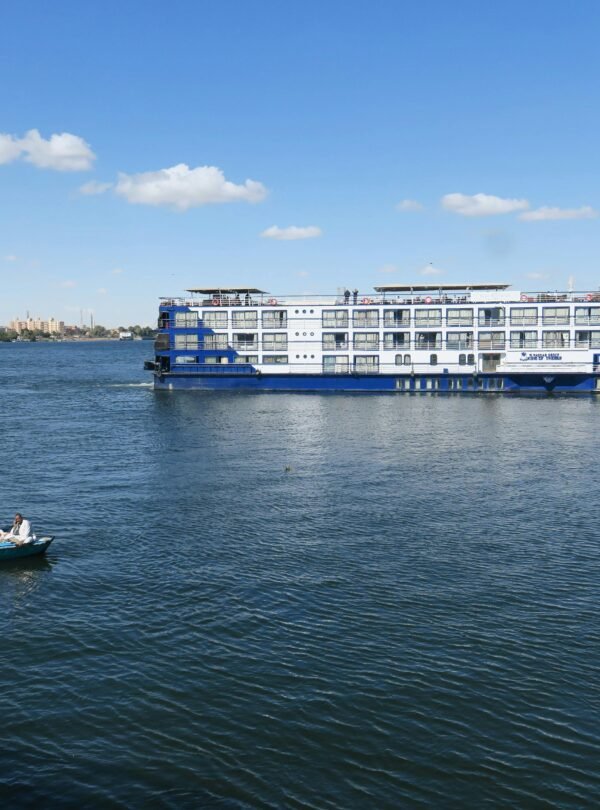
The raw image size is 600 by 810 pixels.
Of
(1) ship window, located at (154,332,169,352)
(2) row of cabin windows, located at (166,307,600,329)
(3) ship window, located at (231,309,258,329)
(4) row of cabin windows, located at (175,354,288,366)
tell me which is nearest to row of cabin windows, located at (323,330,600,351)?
(2) row of cabin windows, located at (166,307,600,329)

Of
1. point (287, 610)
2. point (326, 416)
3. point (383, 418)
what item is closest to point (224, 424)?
point (326, 416)

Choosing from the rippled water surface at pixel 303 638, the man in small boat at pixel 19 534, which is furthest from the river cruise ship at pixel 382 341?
the man in small boat at pixel 19 534

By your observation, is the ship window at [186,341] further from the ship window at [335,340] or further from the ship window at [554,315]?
the ship window at [554,315]

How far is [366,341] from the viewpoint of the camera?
10862cm

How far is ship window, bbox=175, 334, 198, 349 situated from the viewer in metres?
109

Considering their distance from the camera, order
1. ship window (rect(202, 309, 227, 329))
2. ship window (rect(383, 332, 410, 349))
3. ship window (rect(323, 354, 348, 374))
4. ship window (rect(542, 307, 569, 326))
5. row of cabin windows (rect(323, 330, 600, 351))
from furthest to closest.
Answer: ship window (rect(202, 309, 227, 329)), ship window (rect(323, 354, 348, 374)), ship window (rect(383, 332, 410, 349)), ship window (rect(542, 307, 569, 326)), row of cabin windows (rect(323, 330, 600, 351))

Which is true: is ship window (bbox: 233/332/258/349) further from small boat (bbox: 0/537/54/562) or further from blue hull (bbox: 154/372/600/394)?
small boat (bbox: 0/537/54/562)

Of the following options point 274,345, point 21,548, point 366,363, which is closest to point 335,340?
point 366,363

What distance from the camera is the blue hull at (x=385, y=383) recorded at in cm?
10306

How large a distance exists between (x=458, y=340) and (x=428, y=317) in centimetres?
574

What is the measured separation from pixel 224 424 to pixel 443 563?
1861 inches

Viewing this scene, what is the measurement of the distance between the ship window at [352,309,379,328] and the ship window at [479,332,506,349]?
1597 cm

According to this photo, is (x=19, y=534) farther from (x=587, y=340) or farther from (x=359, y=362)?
(x=587, y=340)

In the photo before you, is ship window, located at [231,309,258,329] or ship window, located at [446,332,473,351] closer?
ship window, located at [446,332,473,351]
